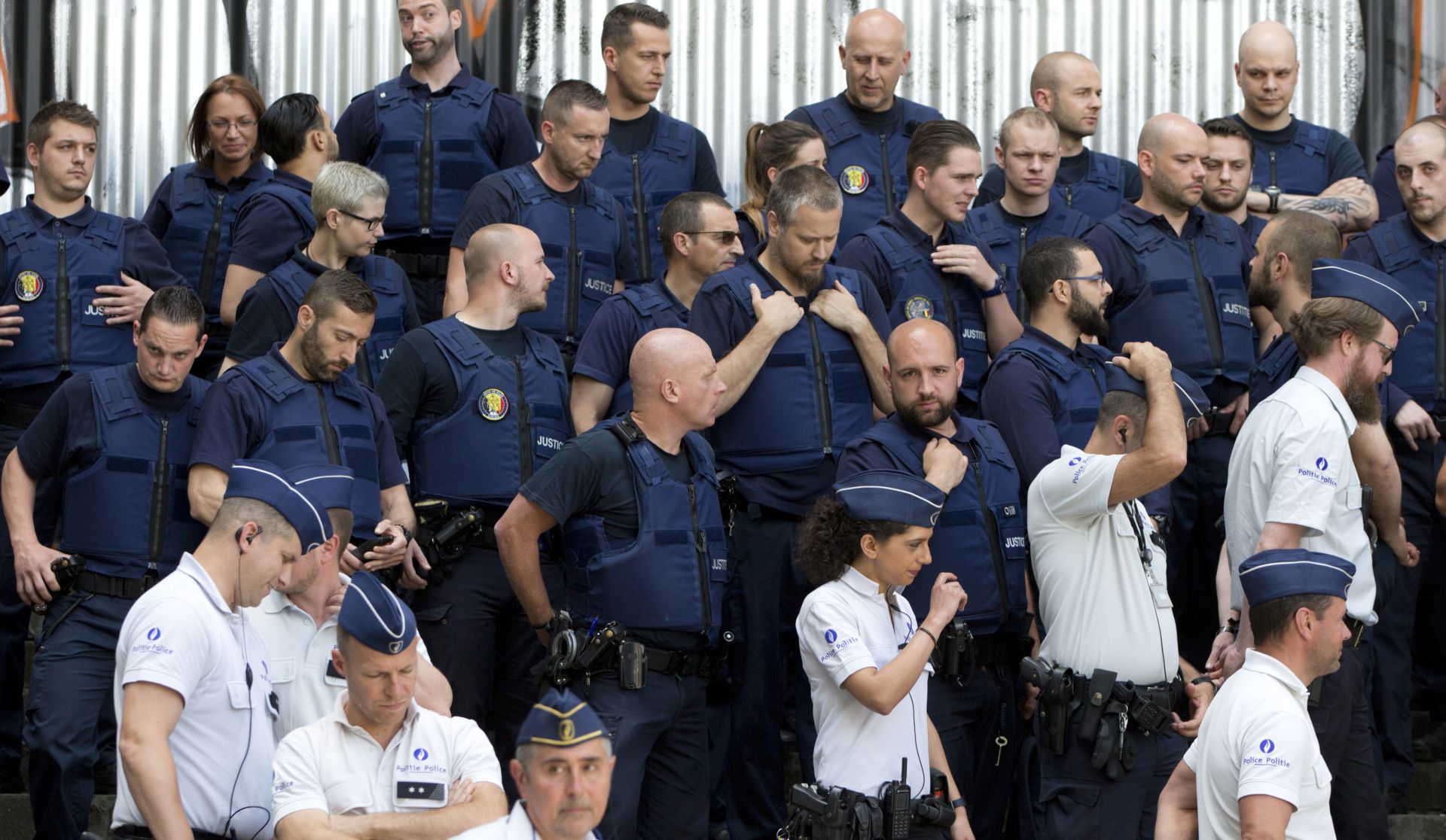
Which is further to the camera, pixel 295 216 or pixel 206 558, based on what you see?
pixel 295 216

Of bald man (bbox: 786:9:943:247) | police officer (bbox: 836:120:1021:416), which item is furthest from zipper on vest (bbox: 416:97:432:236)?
police officer (bbox: 836:120:1021:416)

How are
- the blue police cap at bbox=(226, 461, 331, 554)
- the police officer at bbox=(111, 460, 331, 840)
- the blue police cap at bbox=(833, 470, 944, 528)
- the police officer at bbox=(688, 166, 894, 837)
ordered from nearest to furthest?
the police officer at bbox=(111, 460, 331, 840), the blue police cap at bbox=(226, 461, 331, 554), the blue police cap at bbox=(833, 470, 944, 528), the police officer at bbox=(688, 166, 894, 837)

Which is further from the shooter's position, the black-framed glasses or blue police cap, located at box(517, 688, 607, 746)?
the black-framed glasses

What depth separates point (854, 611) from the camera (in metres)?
5.25

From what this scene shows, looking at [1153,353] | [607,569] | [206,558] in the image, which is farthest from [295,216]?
[1153,353]

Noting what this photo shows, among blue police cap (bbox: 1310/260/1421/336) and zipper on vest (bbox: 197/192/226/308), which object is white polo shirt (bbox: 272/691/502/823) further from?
zipper on vest (bbox: 197/192/226/308)

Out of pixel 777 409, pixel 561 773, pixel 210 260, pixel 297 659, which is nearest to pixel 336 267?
pixel 210 260

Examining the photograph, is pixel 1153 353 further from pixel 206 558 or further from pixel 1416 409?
pixel 206 558

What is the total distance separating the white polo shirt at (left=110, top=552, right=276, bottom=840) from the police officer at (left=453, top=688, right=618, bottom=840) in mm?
873

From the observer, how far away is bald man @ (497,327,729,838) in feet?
18.6

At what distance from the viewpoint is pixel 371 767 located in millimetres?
4336

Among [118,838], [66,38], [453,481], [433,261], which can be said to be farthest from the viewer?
[66,38]

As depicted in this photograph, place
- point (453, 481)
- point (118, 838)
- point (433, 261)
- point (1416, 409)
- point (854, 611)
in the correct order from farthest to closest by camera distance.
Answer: point (433, 261) < point (1416, 409) < point (453, 481) < point (854, 611) < point (118, 838)

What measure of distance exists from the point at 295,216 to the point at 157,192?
124cm
